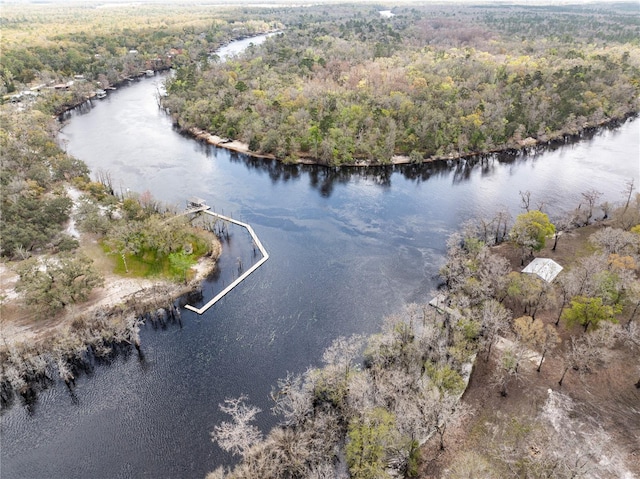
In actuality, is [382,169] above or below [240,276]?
above

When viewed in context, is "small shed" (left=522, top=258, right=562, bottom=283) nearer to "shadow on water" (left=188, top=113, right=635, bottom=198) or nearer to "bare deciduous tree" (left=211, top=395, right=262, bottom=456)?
"shadow on water" (left=188, top=113, right=635, bottom=198)

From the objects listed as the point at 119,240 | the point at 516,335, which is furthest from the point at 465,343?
the point at 119,240

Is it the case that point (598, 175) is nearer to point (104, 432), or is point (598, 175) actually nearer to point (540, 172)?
point (540, 172)

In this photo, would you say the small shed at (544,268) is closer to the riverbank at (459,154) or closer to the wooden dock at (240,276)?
the wooden dock at (240,276)

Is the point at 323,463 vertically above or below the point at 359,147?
below

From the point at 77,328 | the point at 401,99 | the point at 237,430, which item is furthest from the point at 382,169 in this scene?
the point at 237,430

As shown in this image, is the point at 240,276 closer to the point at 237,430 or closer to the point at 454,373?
the point at 237,430
